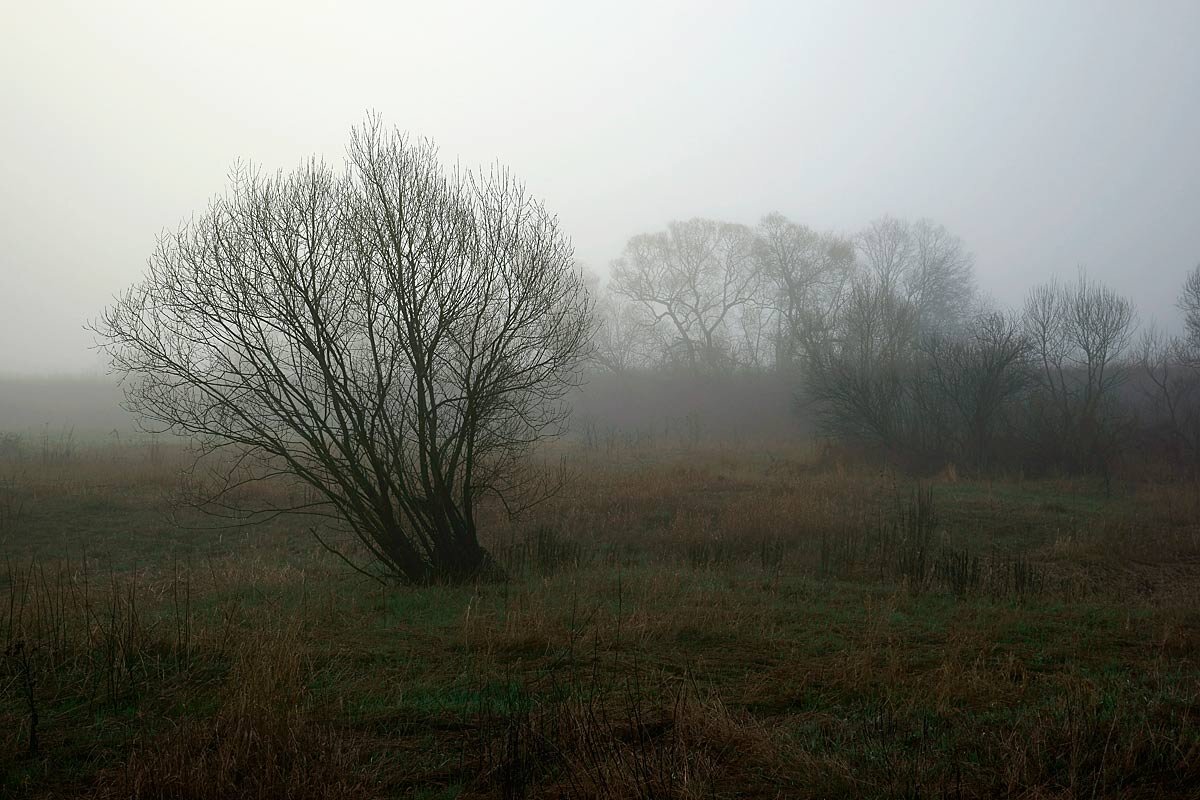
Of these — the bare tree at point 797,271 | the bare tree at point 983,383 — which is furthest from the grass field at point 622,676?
the bare tree at point 797,271

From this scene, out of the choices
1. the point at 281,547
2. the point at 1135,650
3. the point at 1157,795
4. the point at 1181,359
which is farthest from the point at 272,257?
the point at 1181,359

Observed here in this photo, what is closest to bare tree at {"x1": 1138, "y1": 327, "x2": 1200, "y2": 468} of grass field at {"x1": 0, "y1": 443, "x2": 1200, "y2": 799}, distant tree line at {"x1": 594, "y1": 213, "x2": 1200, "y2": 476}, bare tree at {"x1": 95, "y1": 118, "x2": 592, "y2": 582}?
distant tree line at {"x1": 594, "y1": 213, "x2": 1200, "y2": 476}

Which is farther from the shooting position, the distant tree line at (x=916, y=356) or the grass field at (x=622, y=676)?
the distant tree line at (x=916, y=356)

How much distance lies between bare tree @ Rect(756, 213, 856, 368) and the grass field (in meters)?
35.3

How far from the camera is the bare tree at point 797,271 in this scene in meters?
47.2

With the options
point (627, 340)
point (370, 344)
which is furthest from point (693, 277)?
point (370, 344)

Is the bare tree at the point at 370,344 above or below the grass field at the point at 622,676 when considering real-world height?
above

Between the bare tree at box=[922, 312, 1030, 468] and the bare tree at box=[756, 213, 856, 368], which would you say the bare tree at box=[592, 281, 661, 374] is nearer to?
the bare tree at box=[756, 213, 856, 368]

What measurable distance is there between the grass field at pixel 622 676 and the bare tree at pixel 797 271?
35.3 m

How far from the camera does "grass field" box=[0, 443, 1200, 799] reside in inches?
145

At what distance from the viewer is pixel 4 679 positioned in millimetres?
4922

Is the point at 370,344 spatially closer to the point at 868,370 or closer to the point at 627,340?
the point at 868,370

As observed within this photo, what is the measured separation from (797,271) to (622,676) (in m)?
45.6

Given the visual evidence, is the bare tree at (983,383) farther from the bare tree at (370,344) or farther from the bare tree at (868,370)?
the bare tree at (370,344)
